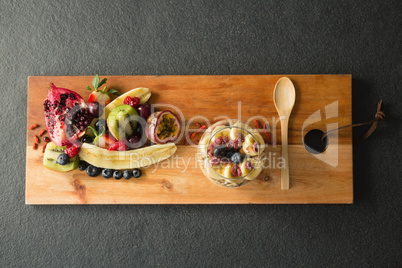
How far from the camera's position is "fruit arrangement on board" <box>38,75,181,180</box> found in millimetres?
1548

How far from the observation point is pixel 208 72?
5.78 feet

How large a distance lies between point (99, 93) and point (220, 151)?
0.70 metres

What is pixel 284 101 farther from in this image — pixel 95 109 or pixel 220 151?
pixel 95 109

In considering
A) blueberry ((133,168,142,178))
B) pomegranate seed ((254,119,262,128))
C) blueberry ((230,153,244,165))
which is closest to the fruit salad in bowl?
blueberry ((230,153,244,165))

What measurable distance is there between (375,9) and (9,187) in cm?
227

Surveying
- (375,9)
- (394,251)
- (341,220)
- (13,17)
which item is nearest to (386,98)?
(375,9)

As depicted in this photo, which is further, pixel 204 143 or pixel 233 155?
pixel 204 143

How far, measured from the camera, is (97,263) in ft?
5.70

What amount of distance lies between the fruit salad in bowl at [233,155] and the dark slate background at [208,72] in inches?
16.2

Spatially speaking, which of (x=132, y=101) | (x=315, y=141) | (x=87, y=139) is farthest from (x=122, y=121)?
(x=315, y=141)

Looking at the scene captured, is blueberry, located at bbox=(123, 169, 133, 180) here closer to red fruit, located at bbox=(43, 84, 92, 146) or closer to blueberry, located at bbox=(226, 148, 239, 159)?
red fruit, located at bbox=(43, 84, 92, 146)

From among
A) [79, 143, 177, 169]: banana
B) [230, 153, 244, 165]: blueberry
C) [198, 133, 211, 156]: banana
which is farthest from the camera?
[79, 143, 177, 169]: banana

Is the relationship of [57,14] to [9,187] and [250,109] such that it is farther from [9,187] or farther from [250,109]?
[250,109]

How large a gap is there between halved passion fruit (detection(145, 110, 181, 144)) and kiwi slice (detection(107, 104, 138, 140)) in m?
0.08
